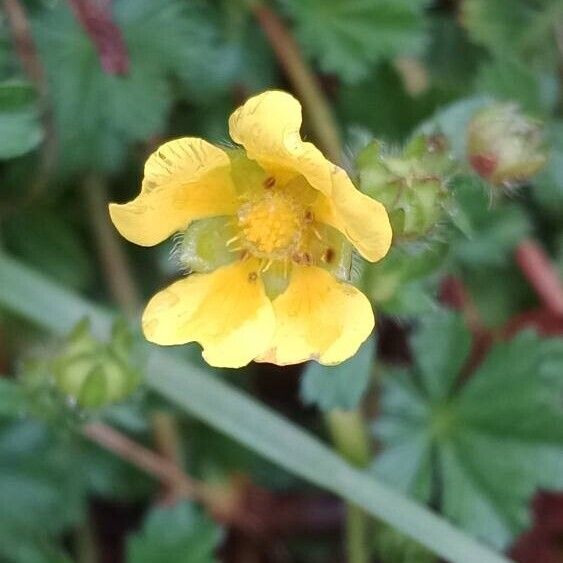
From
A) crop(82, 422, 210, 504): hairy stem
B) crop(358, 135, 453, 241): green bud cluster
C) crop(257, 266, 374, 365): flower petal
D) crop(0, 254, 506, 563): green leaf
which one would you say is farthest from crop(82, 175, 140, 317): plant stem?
crop(358, 135, 453, 241): green bud cluster

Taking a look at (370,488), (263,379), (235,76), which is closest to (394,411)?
(370,488)

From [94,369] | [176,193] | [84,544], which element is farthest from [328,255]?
[84,544]

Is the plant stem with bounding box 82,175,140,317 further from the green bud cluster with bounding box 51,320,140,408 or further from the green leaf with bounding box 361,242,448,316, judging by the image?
the green leaf with bounding box 361,242,448,316

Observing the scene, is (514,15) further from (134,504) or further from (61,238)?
(134,504)

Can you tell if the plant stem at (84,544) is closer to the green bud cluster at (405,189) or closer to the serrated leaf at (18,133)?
the serrated leaf at (18,133)

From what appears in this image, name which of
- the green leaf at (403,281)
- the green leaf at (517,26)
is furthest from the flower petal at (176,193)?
the green leaf at (517,26)

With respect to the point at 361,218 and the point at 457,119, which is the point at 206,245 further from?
the point at 457,119
